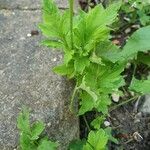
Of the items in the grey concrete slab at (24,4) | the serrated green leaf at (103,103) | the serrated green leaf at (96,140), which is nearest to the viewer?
the serrated green leaf at (96,140)

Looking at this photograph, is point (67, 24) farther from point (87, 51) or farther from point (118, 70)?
point (118, 70)

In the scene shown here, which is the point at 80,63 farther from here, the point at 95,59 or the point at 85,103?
the point at 85,103

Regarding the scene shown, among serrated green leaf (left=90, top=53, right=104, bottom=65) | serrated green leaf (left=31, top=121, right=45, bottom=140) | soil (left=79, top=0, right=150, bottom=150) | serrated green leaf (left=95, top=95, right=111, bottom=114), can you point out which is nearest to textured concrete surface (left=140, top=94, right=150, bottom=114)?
soil (left=79, top=0, right=150, bottom=150)

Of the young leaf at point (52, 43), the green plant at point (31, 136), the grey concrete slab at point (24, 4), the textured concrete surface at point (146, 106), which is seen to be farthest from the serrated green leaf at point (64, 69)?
the grey concrete slab at point (24, 4)

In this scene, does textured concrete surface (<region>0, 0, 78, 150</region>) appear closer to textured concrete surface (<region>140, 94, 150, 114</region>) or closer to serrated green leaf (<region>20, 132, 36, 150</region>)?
serrated green leaf (<region>20, 132, 36, 150</region>)

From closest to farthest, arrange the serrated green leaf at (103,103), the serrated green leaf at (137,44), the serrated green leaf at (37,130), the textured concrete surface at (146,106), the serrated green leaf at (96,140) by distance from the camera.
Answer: the serrated green leaf at (96,140) → the serrated green leaf at (37,130) → the serrated green leaf at (103,103) → the serrated green leaf at (137,44) → the textured concrete surface at (146,106)

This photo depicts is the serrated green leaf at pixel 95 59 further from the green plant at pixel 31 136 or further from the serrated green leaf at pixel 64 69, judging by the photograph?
the green plant at pixel 31 136

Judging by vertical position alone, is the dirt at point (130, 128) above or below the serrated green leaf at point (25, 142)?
below
